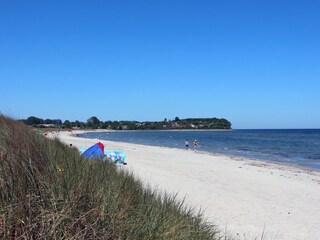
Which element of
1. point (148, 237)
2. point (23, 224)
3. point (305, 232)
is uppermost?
point (23, 224)

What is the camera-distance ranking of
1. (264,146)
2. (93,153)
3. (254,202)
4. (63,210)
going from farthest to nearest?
(264,146), (254,202), (93,153), (63,210)

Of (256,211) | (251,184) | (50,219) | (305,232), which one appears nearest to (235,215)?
(256,211)

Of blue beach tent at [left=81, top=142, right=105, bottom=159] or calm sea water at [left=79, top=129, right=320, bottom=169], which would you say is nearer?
blue beach tent at [left=81, top=142, right=105, bottom=159]

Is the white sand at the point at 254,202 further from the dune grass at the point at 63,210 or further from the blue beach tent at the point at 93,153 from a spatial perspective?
the dune grass at the point at 63,210

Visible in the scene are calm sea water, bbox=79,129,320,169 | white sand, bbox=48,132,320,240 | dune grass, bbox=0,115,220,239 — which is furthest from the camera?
calm sea water, bbox=79,129,320,169

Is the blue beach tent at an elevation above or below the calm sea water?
above

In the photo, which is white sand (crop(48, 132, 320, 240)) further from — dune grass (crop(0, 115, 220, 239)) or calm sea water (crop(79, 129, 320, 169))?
calm sea water (crop(79, 129, 320, 169))

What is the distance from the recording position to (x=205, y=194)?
419 inches

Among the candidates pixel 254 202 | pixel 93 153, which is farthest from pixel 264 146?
pixel 93 153

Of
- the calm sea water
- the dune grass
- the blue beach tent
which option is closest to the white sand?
the blue beach tent

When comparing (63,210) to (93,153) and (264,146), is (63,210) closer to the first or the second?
(93,153)

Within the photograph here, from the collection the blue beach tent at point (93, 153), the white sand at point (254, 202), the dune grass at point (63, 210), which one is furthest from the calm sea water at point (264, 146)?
the dune grass at point (63, 210)

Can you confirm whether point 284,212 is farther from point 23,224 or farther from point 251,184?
point 23,224

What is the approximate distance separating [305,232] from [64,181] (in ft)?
19.2
